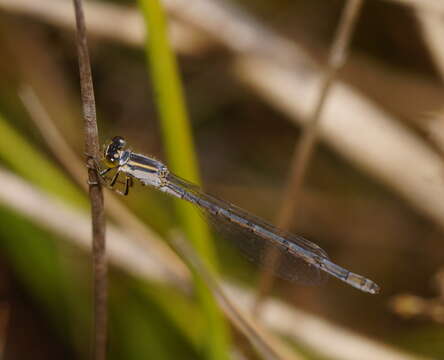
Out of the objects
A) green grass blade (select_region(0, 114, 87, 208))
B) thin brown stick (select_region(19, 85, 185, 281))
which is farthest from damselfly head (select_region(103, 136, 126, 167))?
green grass blade (select_region(0, 114, 87, 208))

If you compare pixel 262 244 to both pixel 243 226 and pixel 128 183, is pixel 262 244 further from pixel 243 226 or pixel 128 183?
pixel 128 183

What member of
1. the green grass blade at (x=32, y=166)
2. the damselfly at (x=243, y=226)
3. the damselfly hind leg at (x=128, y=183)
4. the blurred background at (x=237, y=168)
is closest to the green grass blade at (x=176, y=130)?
the blurred background at (x=237, y=168)

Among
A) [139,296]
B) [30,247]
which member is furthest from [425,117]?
[30,247]

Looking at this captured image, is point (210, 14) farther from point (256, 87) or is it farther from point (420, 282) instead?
point (420, 282)

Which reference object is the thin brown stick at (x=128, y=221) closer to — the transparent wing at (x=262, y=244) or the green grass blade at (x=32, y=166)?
the green grass blade at (x=32, y=166)

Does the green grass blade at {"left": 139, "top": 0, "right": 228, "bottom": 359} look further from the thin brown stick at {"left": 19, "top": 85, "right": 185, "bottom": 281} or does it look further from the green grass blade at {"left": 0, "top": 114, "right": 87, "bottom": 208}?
the green grass blade at {"left": 0, "top": 114, "right": 87, "bottom": 208}
